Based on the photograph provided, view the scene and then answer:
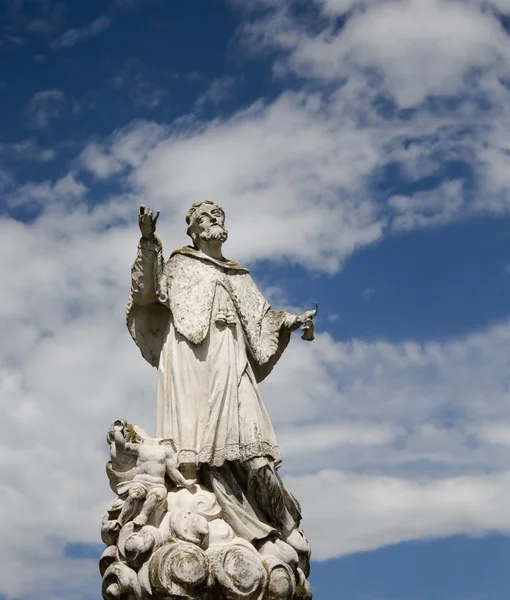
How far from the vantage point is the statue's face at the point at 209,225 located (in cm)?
1202

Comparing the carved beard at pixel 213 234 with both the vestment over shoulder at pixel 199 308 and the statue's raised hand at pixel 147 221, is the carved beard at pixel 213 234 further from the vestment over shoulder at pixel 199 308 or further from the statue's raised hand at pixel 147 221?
the statue's raised hand at pixel 147 221

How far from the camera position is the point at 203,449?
10578 mm

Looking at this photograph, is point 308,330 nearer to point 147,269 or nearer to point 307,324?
point 307,324

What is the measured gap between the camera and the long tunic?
10.8 meters

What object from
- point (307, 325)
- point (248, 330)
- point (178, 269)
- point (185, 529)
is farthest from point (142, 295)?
point (185, 529)

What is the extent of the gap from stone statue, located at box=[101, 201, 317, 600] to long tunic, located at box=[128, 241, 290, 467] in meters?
0.01

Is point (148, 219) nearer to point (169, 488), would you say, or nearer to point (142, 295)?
point (142, 295)

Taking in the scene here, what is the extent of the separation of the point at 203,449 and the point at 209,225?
9.91 feet

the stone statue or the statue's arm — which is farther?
the statue's arm

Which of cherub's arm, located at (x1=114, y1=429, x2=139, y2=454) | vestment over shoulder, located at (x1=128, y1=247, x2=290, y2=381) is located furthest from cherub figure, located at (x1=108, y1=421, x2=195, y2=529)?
vestment over shoulder, located at (x1=128, y1=247, x2=290, y2=381)

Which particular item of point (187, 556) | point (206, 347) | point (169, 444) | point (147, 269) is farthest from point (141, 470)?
point (147, 269)

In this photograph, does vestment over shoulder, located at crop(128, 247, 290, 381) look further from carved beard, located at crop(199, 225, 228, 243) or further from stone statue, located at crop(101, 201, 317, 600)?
carved beard, located at crop(199, 225, 228, 243)

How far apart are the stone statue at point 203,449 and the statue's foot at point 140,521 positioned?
1 centimetres

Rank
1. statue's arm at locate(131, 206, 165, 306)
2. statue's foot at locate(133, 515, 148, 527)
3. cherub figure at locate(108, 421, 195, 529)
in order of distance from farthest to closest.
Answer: statue's arm at locate(131, 206, 165, 306)
cherub figure at locate(108, 421, 195, 529)
statue's foot at locate(133, 515, 148, 527)
